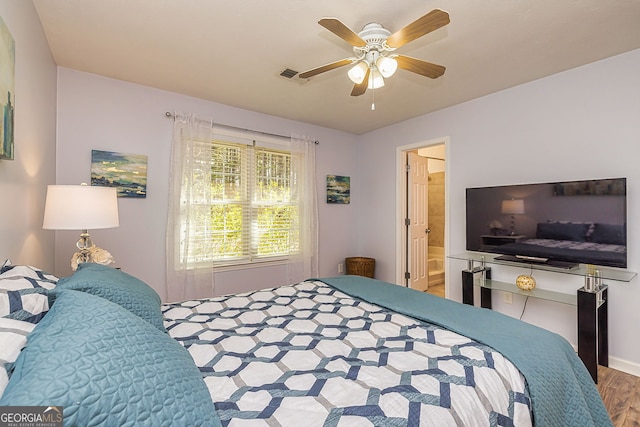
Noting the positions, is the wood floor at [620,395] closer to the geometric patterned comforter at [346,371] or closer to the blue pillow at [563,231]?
the blue pillow at [563,231]

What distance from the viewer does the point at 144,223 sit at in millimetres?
3168

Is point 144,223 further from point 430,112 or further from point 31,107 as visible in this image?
point 430,112

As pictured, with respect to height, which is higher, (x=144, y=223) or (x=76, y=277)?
(x=144, y=223)

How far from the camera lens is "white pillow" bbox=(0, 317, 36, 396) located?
70 cm

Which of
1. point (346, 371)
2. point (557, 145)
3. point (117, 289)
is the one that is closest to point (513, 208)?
point (557, 145)

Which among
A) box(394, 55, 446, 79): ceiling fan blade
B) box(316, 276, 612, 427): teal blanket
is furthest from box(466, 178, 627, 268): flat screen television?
box(394, 55, 446, 79): ceiling fan blade

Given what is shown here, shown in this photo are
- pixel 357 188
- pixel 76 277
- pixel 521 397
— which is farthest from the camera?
pixel 357 188

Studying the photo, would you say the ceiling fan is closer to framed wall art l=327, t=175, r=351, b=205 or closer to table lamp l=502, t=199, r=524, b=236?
table lamp l=502, t=199, r=524, b=236

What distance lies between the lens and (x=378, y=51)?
1.99m

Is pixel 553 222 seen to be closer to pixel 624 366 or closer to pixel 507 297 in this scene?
pixel 507 297

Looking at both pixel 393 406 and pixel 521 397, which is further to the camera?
pixel 521 397

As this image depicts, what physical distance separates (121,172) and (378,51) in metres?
2.66

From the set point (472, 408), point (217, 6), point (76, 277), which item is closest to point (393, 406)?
point (472, 408)

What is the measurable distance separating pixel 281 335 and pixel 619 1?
9.05 feet
